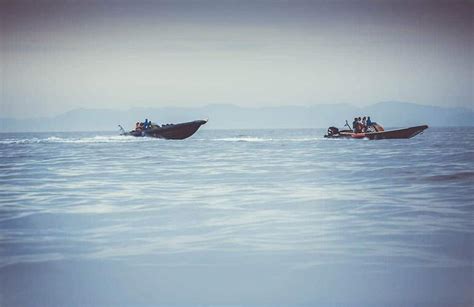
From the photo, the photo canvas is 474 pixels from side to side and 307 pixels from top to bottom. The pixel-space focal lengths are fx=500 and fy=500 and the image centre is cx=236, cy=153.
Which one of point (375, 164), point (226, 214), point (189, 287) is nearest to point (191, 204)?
point (226, 214)

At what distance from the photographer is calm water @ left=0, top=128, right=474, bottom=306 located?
3195 millimetres

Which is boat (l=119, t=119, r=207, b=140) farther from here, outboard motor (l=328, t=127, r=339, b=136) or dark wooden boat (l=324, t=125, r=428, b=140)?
dark wooden boat (l=324, t=125, r=428, b=140)

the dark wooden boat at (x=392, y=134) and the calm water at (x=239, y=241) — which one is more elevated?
the dark wooden boat at (x=392, y=134)

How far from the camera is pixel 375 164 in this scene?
6.69 m

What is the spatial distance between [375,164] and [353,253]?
342 cm

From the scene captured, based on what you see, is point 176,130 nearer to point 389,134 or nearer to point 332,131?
point 332,131

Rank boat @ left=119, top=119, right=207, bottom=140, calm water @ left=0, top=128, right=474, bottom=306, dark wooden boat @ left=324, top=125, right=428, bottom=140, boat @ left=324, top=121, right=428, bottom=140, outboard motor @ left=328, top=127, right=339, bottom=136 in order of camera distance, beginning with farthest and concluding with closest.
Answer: boat @ left=119, top=119, right=207, bottom=140
outboard motor @ left=328, top=127, right=339, bottom=136
dark wooden boat @ left=324, top=125, right=428, bottom=140
boat @ left=324, top=121, right=428, bottom=140
calm water @ left=0, top=128, right=474, bottom=306

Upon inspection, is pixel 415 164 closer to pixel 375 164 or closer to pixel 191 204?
pixel 375 164

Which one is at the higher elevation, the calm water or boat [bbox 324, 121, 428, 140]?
boat [bbox 324, 121, 428, 140]

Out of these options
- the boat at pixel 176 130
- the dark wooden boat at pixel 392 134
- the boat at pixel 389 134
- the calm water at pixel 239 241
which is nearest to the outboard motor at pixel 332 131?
the boat at pixel 389 134

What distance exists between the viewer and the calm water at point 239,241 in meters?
3.20

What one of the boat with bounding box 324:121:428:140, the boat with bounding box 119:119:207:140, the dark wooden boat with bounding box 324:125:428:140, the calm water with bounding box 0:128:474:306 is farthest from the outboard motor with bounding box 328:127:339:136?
the calm water with bounding box 0:128:474:306

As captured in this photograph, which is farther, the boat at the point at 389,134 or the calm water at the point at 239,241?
the boat at the point at 389,134

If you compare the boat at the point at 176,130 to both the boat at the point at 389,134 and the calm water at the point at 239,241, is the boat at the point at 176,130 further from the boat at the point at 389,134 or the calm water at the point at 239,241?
the calm water at the point at 239,241
